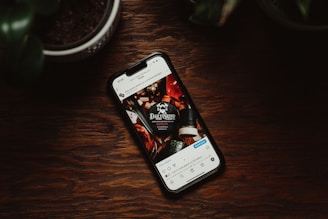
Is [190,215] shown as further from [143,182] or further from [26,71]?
[26,71]

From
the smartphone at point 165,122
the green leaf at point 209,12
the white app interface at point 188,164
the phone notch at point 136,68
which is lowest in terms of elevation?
the white app interface at point 188,164

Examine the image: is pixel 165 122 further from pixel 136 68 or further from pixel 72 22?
pixel 72 22

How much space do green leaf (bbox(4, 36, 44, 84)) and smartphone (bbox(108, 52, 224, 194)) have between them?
199mm

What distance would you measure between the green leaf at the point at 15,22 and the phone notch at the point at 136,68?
0.23m

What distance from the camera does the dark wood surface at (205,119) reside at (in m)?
0.75

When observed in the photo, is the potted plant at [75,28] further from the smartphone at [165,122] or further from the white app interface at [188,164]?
the white app interface at [188,164]

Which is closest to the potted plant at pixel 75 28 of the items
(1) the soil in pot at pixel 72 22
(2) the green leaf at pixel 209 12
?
(1) the soil in pot at pixel 72 22

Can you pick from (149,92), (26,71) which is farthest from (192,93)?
(26,71)

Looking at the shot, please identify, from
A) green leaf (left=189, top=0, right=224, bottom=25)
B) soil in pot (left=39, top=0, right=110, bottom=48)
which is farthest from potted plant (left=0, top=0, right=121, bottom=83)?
green leaf (left=189, top=0, right=224, bottom=25)

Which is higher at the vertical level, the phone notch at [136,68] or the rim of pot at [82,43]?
the rim of pot at [82,43]

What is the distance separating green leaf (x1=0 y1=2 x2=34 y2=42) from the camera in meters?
0.53

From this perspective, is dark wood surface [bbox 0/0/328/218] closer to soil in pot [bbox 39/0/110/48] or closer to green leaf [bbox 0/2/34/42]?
soil in pot [bbox 39/0/110/48]

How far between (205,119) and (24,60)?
0.29 metres

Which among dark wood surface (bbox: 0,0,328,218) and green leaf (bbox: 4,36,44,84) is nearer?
green leaf (bbox: 4,36,44,84)
